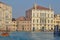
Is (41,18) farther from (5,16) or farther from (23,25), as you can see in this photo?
(5,16)

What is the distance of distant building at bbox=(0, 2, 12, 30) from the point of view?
1861 inches

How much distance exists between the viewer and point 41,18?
4991 cm

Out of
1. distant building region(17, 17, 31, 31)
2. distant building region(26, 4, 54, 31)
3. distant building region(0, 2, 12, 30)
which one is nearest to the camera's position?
distant building region(0, 2, 12, 30)

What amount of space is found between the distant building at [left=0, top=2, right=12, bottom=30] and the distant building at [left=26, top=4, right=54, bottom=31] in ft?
15.9

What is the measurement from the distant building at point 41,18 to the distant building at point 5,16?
4856 millimetres

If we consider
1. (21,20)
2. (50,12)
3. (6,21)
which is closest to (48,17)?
(50,12)

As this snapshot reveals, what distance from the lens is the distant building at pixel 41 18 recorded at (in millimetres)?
49328

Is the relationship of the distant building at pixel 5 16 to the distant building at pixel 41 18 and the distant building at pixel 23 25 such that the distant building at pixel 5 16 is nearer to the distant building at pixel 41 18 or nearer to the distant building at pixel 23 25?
the distant building at pixel 23 25

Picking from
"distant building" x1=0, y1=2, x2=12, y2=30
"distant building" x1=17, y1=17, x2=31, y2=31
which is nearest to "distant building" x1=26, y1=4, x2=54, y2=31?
"distant building" x1=17, y1=17, x2=31, y2=31

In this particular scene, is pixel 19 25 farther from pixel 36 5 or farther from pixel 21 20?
pixel 36 5

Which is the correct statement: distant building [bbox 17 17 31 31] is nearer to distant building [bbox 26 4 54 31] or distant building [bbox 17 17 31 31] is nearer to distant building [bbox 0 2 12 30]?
distant building [bbox 26 4 54 31]

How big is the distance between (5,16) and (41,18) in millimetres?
7704

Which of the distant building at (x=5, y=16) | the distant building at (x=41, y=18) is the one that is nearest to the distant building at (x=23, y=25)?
the distant building at (x=41, y=18)

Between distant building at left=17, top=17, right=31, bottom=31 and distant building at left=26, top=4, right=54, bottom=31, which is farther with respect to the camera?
distant building at left=26, top=4, right=54, bottom=31
